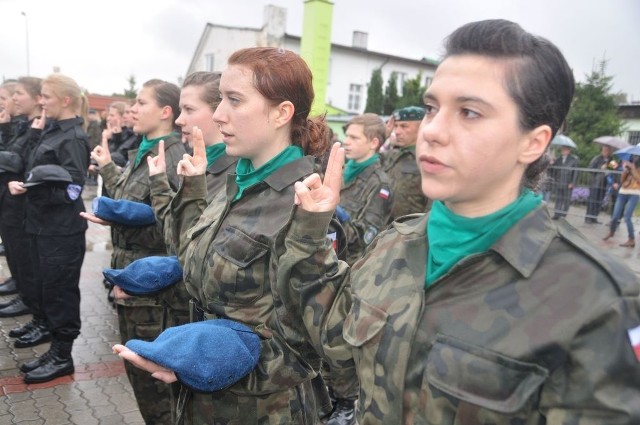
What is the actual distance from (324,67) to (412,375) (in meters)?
22.3

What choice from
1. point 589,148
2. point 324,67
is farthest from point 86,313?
point 324,67

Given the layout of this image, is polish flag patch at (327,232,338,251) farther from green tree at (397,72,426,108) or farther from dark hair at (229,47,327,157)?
green tree at (397,72,426,108)

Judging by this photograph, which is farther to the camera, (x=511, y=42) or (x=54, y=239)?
(x=54, y=239)

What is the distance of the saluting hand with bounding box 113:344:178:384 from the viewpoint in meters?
1.59

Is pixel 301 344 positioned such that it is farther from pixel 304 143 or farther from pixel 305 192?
pixel 304 143

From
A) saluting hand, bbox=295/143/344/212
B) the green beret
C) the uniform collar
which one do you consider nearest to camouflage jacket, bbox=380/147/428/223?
the green beret

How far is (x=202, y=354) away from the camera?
64.0 inches

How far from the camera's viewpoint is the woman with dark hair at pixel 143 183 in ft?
9.95

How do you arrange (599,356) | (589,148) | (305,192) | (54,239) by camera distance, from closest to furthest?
(599,356), (305,192), (54,239), (589,148)

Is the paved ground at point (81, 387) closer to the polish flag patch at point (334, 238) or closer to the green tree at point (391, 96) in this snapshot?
the polish flag patch at point (334, 238)

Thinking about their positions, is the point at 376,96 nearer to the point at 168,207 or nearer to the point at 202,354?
the point at 168,207

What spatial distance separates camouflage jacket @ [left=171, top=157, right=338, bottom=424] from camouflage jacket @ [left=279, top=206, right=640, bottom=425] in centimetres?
55

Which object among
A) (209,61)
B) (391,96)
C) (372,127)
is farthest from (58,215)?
(209,61)

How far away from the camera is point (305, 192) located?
1.48 meters
